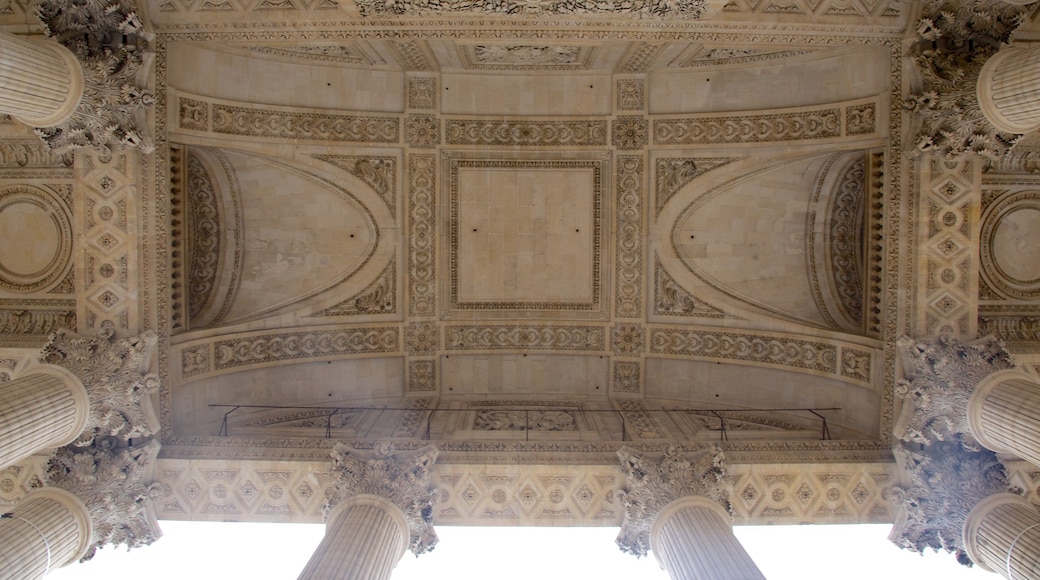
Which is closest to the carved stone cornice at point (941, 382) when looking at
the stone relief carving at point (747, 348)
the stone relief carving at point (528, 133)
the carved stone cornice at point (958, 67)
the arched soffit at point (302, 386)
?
the stone relief carving at point (747, 348)

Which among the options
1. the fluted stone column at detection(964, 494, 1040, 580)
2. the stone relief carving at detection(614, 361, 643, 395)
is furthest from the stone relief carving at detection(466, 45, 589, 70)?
the fluted stone column at detection(964, 494, 1040, 580)

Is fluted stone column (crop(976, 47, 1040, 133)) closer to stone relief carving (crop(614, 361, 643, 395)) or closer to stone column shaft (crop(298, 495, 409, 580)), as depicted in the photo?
stone relief carving (crop(614, 361, 643, 395))

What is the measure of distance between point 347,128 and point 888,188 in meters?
10.2

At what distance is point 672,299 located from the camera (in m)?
13.4

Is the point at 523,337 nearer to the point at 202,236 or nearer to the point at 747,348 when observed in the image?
the point at 747,348

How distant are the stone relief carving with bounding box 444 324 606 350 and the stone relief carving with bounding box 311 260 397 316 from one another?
1.47 metres

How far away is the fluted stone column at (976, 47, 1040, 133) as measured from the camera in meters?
8.27

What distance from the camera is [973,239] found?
10164 mm

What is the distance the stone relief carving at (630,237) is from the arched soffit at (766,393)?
1.40 metres

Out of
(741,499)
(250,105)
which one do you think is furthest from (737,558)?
(250,105)

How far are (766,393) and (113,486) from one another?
12.0m

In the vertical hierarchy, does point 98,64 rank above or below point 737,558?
above

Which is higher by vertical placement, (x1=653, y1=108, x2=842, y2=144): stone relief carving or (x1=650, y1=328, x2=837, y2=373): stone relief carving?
(x1=653, y1=108, x2=842, y2=144): stone relief carving

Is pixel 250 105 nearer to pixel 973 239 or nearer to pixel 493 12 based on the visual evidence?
pixel 493 12
